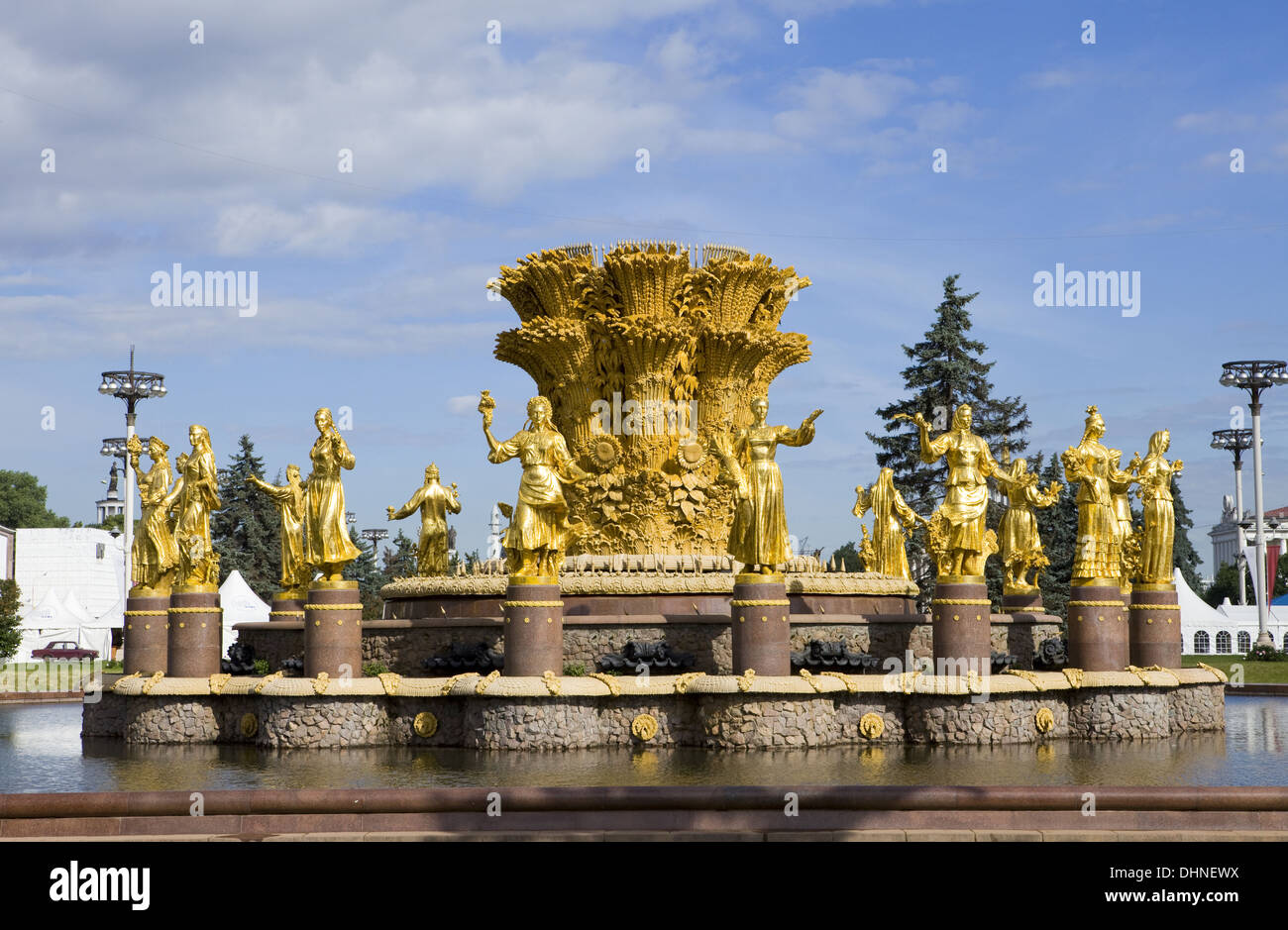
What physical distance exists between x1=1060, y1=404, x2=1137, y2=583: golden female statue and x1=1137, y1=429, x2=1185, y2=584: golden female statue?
0.34 m

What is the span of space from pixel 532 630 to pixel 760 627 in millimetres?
2879

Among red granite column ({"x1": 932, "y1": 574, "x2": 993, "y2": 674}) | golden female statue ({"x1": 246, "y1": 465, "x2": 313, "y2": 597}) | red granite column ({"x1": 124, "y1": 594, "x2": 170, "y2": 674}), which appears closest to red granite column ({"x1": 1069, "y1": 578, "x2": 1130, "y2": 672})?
red granite column ({"x1": 932, "y1": 574, "x2": 993, "y2": 674})

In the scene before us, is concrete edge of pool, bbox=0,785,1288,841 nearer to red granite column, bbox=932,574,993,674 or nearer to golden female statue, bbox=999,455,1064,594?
red granite column, bbox=932,574,993,674

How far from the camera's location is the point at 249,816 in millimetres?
10672

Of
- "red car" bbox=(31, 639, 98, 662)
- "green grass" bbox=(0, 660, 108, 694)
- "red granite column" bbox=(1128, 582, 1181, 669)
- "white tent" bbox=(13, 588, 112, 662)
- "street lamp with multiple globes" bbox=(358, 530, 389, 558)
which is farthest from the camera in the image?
"street lamp with multiple globes" bbox=(358, 530, 389, 558)

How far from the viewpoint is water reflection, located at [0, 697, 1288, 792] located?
41.6ft

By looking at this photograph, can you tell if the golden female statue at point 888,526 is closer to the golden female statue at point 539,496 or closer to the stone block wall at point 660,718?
the stone block wall at point 660,718

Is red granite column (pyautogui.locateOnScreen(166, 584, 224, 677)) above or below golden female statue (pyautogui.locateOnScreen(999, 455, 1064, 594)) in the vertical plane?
below

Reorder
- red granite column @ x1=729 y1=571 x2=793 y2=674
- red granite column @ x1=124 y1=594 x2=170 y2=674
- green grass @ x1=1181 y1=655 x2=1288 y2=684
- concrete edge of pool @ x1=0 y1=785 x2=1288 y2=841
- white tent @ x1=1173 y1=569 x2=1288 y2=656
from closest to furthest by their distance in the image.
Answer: concrete edge of pool @ x1=0 y1=785 x2=1288 y2=841
red granite column @ x1=729 y1=571 x2=793 y2=674
red granite column @ x1=124 y1=594 x2=170 y2=674
green grass @ x1=1181 y1=655 x2=1288 y2=684
white tent @ x1=1173 y1=569 x2=1288 y2=656

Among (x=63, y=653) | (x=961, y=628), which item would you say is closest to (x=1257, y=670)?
(x=961, y=628)

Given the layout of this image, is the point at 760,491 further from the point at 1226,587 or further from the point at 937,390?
the point at 1226,587

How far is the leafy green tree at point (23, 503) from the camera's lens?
280ft
